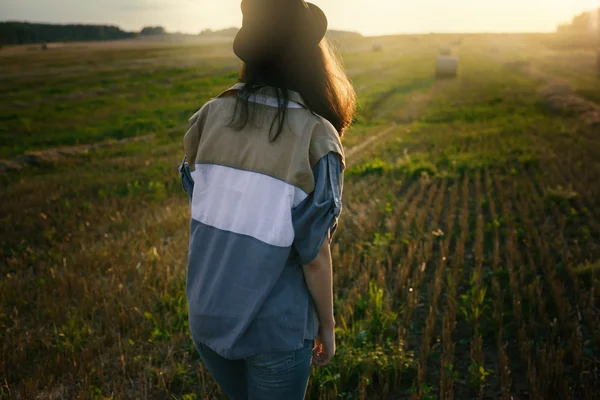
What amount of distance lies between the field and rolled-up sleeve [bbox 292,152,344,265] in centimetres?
156

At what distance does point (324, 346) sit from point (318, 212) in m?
0.62

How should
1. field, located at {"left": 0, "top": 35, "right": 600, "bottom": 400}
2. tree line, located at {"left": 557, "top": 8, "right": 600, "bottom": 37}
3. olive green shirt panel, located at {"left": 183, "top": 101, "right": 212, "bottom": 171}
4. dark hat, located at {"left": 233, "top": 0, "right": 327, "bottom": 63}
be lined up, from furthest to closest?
A: tree line, located at {"left": 557, "top": 8, "right": 600, "bottom": 37} < field, located at {"left": 0, "top": 35, "right": 600, "bottom": 400} < olive green shirt panel, located at {"left": 183, "top": 101, "right": 212, "bottom": 171} < dark hat, located at {"left": 233, "top": 0, "right": 327, "bottom": 63}

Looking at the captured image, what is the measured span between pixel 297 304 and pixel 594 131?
14.0 meters

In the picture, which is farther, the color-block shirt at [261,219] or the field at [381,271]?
the field at [381,271]

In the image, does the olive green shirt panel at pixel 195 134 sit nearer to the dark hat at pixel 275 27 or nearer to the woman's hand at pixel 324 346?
the dark hat at pixel 275 27

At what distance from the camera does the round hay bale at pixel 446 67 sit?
30594mm

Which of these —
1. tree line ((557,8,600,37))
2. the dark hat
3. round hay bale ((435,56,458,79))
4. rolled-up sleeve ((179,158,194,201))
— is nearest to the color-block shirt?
the dark hat

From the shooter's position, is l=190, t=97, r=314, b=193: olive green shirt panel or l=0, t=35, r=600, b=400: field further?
l=0, t=35, r=600, b=400: field

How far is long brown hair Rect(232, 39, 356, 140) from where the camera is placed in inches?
65.6

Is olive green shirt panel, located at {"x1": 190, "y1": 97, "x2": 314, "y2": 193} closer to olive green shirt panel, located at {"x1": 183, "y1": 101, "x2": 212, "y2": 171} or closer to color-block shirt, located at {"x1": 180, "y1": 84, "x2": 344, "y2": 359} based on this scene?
color-block shirt, located at {"x1": 180, "y1": 84, "x2": 344, "y2": 359}

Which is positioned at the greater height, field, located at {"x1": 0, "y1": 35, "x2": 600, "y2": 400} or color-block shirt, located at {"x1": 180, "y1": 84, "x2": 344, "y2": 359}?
color-block shirt, located at {"x1": 180, "y1": 84, "x2": 344, "y2": 359}

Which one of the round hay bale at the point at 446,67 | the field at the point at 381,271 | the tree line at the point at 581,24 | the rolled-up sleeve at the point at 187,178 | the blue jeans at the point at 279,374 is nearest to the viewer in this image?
the blue jeans at the point at 279,374

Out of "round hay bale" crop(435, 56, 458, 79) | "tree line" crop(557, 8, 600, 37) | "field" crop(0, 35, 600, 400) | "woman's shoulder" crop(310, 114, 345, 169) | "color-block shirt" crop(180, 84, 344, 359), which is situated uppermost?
"tree line" crop(557, 8, 600, 37)

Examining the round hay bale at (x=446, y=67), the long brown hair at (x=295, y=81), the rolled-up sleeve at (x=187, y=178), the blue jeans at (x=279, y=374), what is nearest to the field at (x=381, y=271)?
the long brown hair at (x=295, y=81)
